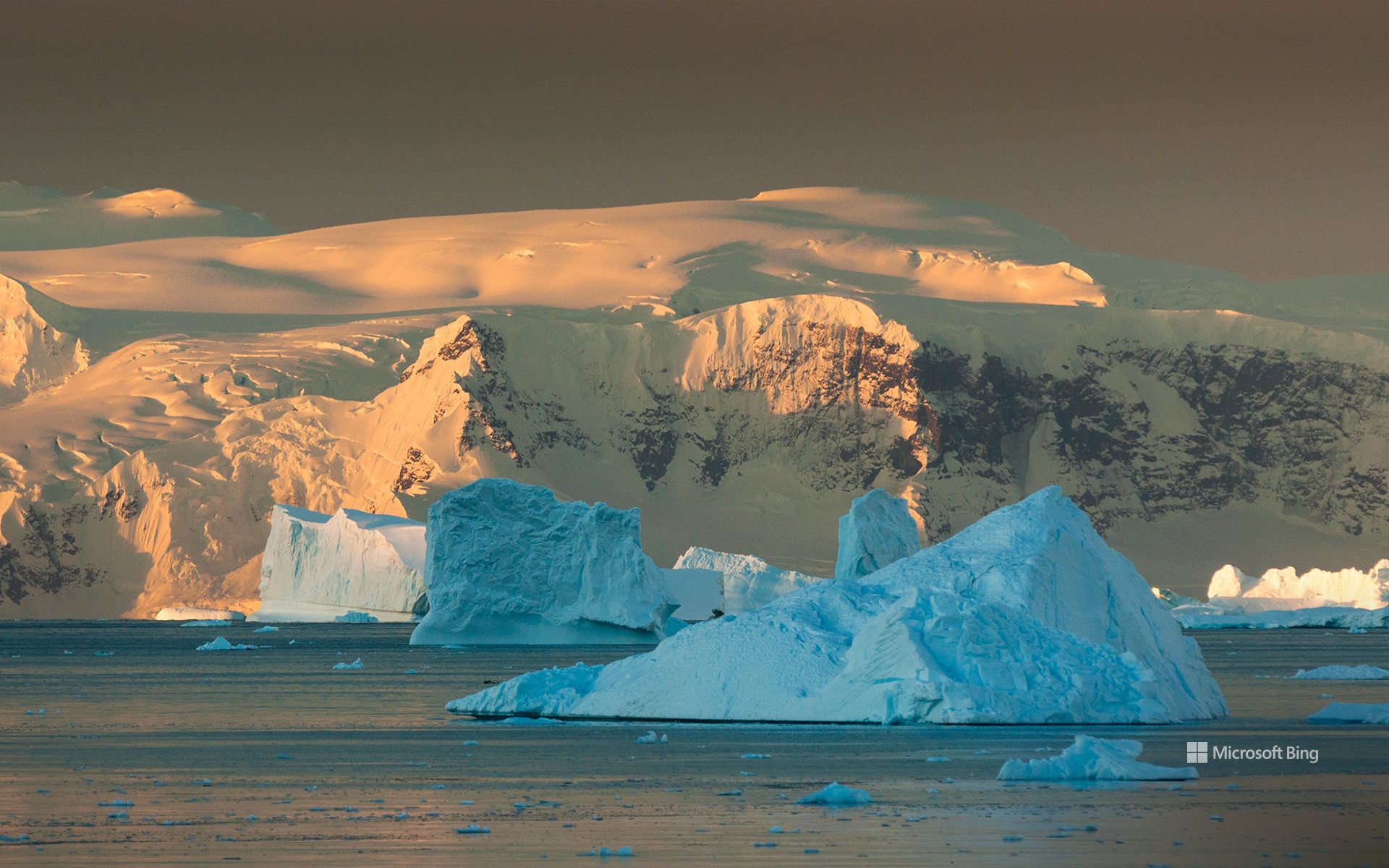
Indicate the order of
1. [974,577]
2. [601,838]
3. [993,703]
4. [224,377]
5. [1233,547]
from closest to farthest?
[601,838] → [993,703] → [974,577] → [1233,547] → [224,377]

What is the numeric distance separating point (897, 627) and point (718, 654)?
3.22 m

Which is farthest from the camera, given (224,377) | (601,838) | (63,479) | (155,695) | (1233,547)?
(224,377)

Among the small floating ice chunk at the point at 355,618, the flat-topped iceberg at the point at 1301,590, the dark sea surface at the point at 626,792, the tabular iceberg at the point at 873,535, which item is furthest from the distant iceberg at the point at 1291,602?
the dark sea surface at the point at 626,792

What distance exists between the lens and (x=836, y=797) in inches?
946

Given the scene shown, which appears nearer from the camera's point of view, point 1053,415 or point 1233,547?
point 1233,547

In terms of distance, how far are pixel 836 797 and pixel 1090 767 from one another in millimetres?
3651

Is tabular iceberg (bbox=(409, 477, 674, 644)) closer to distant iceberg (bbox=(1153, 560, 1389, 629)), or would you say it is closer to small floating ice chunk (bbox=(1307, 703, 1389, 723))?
small floating ice chunk (bbox=(1307, 703, 1389, 723))

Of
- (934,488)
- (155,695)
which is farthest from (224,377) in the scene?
(155,695)

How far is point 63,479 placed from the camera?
136500 mm

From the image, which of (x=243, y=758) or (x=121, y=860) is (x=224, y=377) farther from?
(x=121, y=860)

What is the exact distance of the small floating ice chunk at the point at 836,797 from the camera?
24031mm

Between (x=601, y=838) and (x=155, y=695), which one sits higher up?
(x=601, y=838)

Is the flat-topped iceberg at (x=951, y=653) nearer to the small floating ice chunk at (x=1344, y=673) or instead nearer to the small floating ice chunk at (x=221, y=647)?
the small floating ice chunk at (x=1344, y=673)

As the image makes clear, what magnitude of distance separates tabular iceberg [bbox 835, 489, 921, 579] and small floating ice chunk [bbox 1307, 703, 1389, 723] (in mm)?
29332
